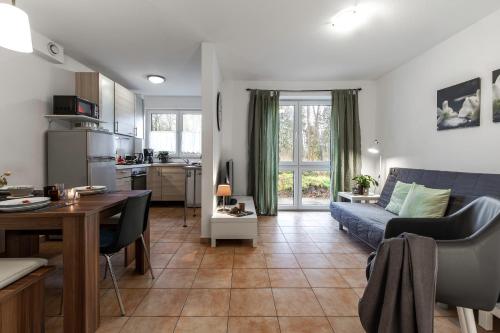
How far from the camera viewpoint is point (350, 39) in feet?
9.89

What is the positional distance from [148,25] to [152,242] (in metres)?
2.48

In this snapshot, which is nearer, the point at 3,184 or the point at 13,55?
the point at 3,184

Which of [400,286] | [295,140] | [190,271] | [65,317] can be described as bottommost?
[190,271]

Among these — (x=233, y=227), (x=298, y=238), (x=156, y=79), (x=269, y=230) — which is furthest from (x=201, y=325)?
(x=156, y=79)

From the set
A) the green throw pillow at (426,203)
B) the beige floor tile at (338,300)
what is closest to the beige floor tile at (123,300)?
the beige floor tile at (338,300)

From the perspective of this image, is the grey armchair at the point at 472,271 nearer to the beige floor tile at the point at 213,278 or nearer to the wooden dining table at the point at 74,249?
the beige floor tile at the point at 213,278

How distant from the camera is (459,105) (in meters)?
2.76

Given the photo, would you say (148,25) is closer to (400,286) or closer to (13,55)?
(13,55)

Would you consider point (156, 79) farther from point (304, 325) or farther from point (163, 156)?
point (304, 325)

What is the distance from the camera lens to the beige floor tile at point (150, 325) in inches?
62.8

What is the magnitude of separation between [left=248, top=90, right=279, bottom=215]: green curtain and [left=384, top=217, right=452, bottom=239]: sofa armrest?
2.77 metres

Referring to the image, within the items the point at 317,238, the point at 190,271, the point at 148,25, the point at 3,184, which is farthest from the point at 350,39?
the point at 3,184

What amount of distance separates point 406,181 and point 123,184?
4.21 meters

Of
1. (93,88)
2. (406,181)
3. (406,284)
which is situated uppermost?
(93,88)
